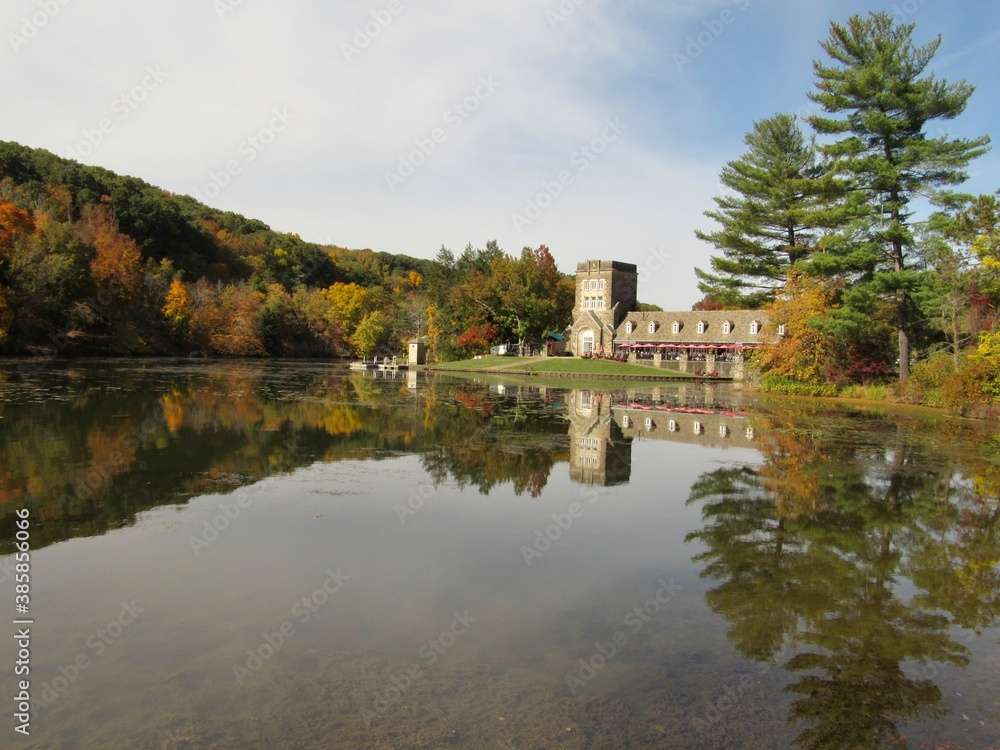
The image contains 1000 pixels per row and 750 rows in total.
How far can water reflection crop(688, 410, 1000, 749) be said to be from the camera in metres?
5.21

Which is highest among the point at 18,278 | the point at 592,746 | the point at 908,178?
the point at 908,178

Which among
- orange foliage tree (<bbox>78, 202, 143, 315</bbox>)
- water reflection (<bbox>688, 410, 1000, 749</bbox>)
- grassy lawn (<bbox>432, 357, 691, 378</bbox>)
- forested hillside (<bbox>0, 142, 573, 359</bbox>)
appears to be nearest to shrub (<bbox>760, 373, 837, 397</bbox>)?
grassy lawn (<bbox>432, 357, 691, 378</bbox>)

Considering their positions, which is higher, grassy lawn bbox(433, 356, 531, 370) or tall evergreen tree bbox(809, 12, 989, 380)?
tall evergreen tree bbox(809, 12, 989, 380)

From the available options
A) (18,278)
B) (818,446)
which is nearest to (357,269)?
(18,278)

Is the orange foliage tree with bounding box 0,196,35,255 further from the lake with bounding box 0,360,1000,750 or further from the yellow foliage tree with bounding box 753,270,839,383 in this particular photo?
the yellow foliage tree with bounding box 753,270,839,383

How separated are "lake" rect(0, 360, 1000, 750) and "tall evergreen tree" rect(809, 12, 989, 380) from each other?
20068 millimetres

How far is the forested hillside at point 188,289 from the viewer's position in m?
53.4

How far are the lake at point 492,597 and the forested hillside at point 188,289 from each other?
4615cm

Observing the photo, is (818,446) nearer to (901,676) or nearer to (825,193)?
(901,676)

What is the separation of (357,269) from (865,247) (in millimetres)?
91632

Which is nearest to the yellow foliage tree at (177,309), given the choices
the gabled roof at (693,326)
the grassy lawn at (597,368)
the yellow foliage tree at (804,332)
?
the grassy lawn at (597,368)

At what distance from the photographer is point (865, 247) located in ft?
107

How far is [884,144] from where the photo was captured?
110ft

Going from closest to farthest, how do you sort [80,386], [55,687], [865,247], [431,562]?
[55,687], [431,562], [80,386], [865,247]
